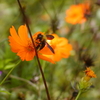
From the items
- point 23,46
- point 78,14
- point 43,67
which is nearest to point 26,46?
point 23,46

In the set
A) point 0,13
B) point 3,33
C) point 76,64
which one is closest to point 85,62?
point 76,64

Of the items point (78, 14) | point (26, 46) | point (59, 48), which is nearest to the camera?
point (26, 46)

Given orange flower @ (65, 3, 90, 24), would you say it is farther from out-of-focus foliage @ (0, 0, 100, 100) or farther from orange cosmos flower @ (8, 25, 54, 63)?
orange cosmos flower @ (8, 25, 54, 63)

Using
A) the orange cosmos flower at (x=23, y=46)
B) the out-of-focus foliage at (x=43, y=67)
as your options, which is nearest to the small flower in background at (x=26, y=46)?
the orange cosmos flower at (x=23, y=46)

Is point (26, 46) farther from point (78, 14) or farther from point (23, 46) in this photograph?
point (78, 14)

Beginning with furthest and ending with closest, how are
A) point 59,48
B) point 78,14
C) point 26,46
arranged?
1. point 78,14
2. point 59,48
3. point 26,46

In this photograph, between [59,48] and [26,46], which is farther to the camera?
[59,48]

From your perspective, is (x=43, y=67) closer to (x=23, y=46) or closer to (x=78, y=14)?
(x=23, y=46)

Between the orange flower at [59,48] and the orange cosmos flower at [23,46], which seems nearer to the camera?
the orange cosmos flower at [23,46]

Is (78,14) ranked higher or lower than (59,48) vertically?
higher

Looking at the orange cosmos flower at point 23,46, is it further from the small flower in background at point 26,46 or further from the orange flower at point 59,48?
the orange flower at point 59,48

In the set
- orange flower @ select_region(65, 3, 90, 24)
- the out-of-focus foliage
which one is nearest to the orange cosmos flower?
the out-of-focus foliage

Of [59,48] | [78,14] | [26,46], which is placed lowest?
[26,46]
